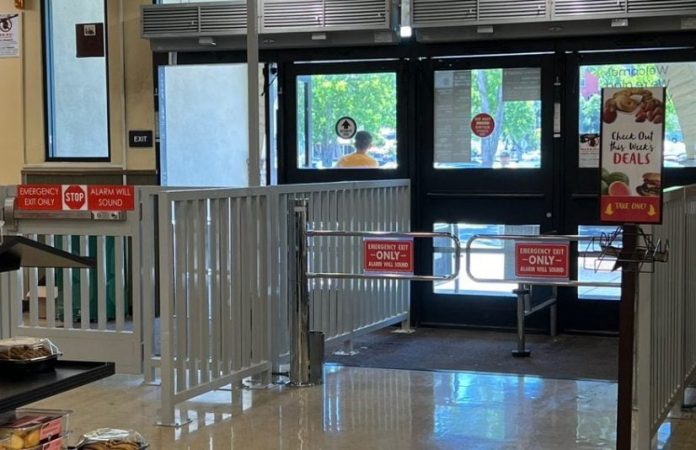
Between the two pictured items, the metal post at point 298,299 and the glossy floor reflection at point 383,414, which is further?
the metal post at point 298,299

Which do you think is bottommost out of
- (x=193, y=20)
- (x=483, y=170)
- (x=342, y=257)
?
→ (x=342, y=257)

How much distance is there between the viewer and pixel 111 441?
299cm

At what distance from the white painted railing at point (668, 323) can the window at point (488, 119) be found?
2607 millimetres

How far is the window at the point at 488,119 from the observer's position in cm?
804

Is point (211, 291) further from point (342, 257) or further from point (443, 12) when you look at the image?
point (443, 12)

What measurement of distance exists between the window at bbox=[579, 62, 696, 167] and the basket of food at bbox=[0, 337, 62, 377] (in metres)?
5.60

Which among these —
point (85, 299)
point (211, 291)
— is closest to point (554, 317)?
point (211, 291)

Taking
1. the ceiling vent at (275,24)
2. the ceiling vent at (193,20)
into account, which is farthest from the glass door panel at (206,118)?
the ceiling vent at (193,20)

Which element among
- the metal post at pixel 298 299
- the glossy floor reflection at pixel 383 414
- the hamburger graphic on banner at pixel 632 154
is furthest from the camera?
the metal post at pixel 298 299

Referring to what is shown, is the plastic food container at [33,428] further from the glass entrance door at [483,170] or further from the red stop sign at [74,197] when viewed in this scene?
the glass entrance door at [483,170]

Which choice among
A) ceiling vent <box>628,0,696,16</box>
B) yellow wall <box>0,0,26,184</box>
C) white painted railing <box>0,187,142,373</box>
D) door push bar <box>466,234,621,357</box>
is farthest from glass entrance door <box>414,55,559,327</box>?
yellow wall <box>0,0,26,184</box>

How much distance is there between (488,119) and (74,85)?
12.9 ft

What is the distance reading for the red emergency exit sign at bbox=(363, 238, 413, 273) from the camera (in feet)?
21.7

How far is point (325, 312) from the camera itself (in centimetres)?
694
